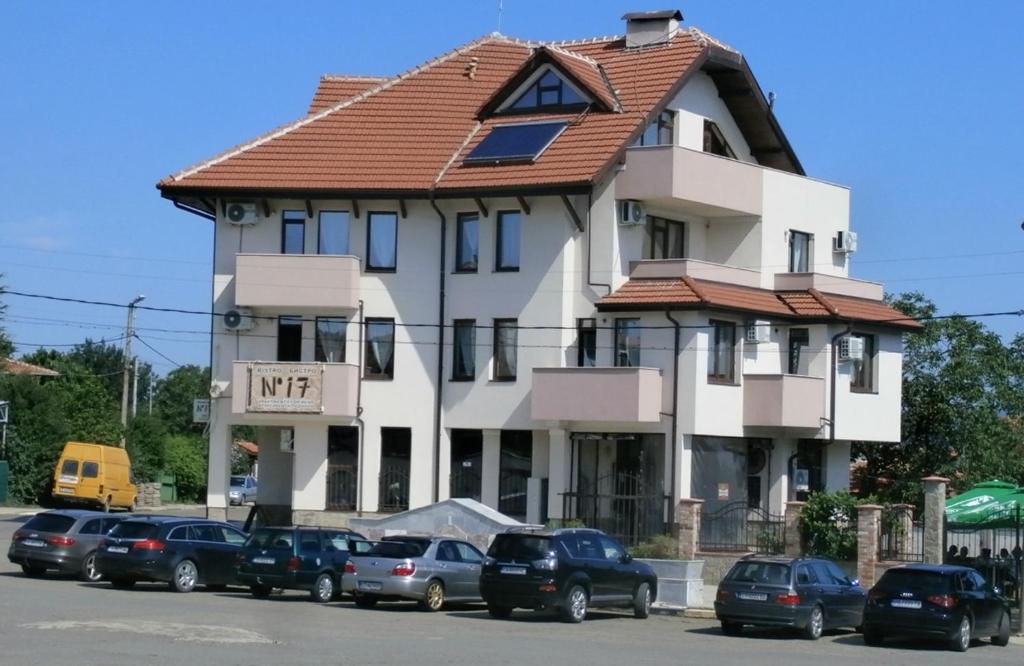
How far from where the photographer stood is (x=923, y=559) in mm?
34219

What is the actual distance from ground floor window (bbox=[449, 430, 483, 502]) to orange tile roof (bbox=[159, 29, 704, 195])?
6.45 meters

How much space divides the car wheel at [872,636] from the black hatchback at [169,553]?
1209 cm

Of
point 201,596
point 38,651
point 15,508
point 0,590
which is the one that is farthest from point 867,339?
point 15,508

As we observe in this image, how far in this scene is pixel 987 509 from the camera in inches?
1352

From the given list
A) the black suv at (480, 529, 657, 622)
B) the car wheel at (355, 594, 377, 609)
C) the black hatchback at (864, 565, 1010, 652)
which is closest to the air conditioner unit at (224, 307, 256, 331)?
the car wheel at (355, 594, 377, 609)

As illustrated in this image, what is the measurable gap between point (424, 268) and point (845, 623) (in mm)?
17836

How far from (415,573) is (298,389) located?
46.8 ft

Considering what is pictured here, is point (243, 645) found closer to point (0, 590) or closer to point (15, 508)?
point (0, 590)

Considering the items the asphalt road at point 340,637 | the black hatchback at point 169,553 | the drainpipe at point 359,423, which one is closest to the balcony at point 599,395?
the drainpipe at point 359,423

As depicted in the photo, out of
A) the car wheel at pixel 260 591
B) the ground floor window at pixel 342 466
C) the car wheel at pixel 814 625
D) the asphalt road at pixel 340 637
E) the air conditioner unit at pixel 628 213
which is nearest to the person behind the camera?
the asphalt road at pixel 340 637

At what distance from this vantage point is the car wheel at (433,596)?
29.6m

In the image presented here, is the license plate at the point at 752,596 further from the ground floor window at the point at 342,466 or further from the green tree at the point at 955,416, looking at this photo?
the green tree at the point at 955,416

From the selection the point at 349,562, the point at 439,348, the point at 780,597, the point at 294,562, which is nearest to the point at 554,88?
the point at 439,348

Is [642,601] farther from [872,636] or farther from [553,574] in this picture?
[872,636]
